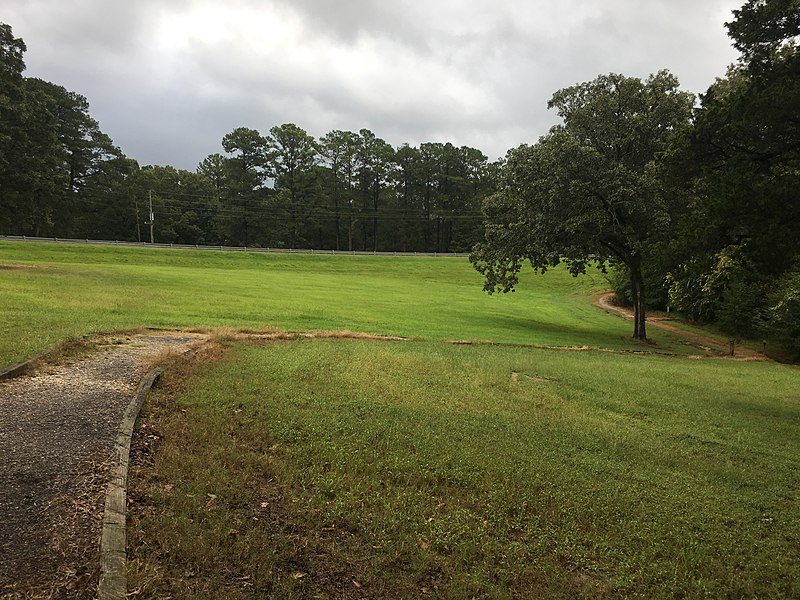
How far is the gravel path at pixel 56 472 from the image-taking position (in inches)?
133

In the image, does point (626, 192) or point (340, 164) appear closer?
point (626, 192)

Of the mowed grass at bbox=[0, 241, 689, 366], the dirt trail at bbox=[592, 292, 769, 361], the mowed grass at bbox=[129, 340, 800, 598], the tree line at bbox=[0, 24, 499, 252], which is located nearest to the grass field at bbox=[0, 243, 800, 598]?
the mowed grass at bbox=[129, 340, 800, 598]

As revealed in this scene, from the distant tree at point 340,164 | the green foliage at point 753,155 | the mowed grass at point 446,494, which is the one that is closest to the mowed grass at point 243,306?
the mowed grass at point 446,494

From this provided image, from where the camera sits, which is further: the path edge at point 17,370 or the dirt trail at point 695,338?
the dirt trail at point 695,338

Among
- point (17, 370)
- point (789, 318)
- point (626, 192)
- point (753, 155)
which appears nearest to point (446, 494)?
point (17, 370)

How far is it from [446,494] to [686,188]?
10.0 m

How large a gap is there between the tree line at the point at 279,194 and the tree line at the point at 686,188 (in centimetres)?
4884

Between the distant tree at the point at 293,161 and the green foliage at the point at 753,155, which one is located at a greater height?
the distant tree at the point at 293,161

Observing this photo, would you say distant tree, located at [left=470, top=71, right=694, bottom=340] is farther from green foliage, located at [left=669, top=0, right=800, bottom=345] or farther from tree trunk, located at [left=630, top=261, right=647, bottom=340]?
green foliage, located at [left=669, top=0, right=800, bottom=345]

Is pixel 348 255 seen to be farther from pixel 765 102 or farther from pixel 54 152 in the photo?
pixel 765 102

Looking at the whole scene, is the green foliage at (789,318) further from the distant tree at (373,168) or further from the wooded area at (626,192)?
the distant tree at (373,168)

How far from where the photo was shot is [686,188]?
38.0ft

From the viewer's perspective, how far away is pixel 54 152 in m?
31.3

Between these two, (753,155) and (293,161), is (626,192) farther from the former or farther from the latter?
(293,161)
